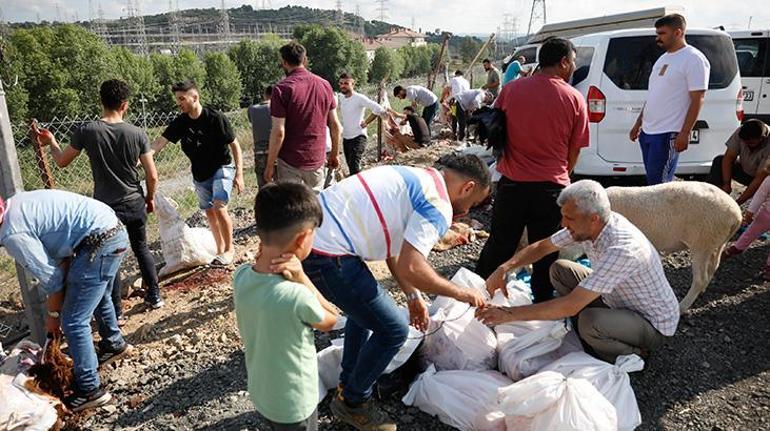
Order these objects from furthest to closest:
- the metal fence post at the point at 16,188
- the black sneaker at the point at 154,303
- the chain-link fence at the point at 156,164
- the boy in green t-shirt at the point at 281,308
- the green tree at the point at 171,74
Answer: the green tree at the point at 171,74 → the chain-link fence at the point at 156,164 → the black sneaker at the point at 154,303 → the metal fence post at the point at 16,188 → the boy in green t-shirt at the point at 281,308

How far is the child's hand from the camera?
170cm

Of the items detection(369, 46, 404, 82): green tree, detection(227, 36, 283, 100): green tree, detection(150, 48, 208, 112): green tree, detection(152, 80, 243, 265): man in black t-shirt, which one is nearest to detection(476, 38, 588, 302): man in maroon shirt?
detection(152, 80, 243, 265): man in black t-shirt

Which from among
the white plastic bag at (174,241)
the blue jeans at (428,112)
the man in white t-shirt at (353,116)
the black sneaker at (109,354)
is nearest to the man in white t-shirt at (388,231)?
the black sneaker at (109,354)

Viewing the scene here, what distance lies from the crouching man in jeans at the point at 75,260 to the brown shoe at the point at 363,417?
133cm

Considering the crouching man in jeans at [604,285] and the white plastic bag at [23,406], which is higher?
the crouching man in jeans at [604,285]

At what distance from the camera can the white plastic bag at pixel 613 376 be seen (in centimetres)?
231

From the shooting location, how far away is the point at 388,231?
6.85 feet

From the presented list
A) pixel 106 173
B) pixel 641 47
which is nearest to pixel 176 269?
pixel 106 173

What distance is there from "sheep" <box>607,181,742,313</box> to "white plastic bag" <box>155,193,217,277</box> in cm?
→ 332

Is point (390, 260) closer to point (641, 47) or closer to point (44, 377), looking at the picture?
point (44, 377)

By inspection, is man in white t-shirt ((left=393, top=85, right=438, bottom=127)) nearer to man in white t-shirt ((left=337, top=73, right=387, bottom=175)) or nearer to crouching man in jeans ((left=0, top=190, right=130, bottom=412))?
man in white t-shirt ((left=337, top=73, right=387, bottom=175))

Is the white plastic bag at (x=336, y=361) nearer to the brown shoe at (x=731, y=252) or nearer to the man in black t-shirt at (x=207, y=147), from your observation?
the man in black t-shirt at (x=207, y=147)

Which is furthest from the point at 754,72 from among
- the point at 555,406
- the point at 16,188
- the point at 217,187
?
the point at 16,188

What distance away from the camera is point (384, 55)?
55.4m
